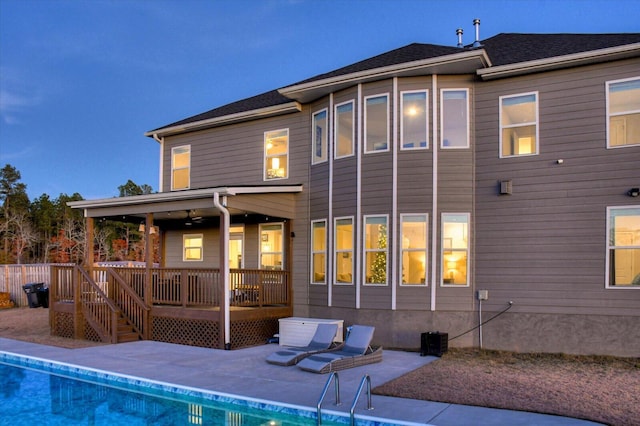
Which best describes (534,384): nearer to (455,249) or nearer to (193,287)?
(455,249)

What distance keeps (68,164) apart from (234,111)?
54487mm

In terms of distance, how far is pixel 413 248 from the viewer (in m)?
12.2

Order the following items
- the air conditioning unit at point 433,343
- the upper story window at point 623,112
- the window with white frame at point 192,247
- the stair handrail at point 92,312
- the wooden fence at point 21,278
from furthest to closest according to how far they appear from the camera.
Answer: the wooden fence at point 21,278 → the window with white frame at point 192,247 → the stair handrail at point 92,312 → the air conditioning unit at point 433,343 → the upper story window at point 623,112

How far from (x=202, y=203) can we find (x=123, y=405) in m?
5.44

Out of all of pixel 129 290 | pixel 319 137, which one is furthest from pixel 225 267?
pixel 319 137

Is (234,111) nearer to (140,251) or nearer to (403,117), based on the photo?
(403,117)

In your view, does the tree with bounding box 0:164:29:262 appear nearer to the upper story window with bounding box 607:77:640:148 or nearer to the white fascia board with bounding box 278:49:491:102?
the white fascia board with bounding box 278:49:491:102

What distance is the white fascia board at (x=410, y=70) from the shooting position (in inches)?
450

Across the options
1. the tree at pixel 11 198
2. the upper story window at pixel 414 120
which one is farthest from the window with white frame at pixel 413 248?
the tree at pixel 11 198

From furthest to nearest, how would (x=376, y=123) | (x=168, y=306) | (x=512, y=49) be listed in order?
(x=168, y=306), (x=512, y=49), (x=376, y=123)

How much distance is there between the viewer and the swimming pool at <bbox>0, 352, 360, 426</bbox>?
7.36 meters

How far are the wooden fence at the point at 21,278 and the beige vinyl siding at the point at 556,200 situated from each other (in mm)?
18056

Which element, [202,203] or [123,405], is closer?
[123,405]

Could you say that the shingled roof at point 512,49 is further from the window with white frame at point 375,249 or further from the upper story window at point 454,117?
the window with white frame at point 375,249
